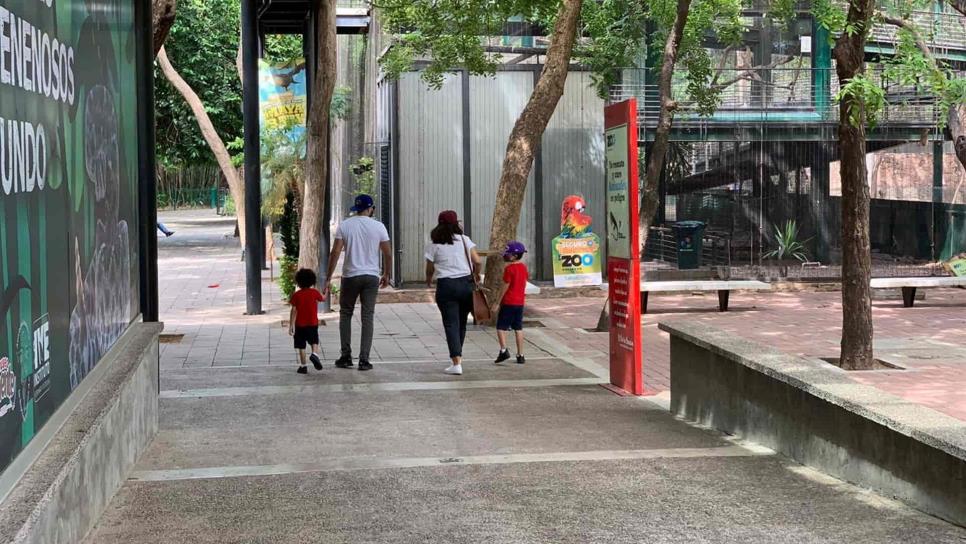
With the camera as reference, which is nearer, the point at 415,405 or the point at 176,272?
the point at 415,405

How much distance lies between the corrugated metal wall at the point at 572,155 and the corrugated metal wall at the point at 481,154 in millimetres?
17

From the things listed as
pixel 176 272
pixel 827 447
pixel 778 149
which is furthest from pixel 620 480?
pixel 176 272

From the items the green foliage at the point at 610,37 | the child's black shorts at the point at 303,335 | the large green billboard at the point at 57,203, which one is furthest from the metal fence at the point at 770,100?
the large green billboard at the point at 57,203

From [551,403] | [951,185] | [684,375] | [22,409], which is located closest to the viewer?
[22,409]

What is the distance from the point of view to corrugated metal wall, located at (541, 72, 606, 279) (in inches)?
860

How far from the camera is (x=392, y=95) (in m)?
21.0

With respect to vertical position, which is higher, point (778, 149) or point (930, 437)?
point (778, 149)

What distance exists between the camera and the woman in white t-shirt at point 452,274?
12.2 m

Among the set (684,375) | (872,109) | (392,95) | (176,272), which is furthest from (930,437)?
(176,272)

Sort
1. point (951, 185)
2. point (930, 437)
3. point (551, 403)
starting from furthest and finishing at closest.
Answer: point (951, 185), point (551, 403), point (930, 437)

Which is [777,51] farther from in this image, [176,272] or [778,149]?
[176,272]

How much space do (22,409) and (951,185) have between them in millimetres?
21961

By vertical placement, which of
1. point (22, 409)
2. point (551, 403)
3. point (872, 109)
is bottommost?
point (551, 403)

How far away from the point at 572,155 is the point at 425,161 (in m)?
2.57
